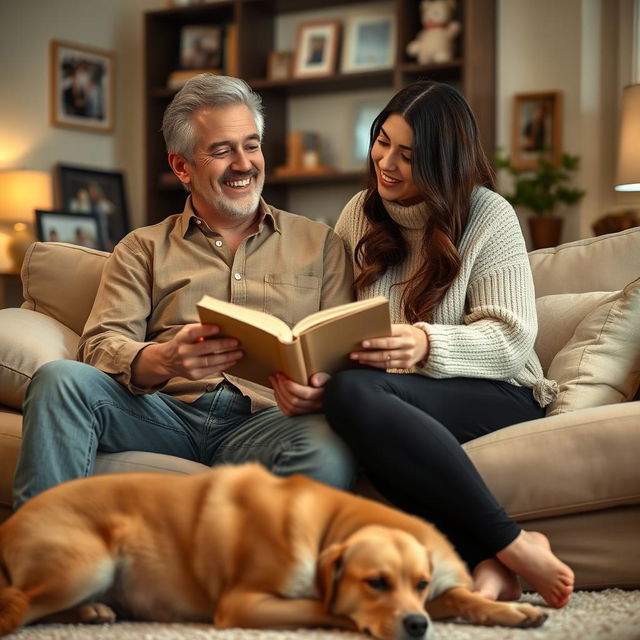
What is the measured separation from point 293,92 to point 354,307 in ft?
12.3

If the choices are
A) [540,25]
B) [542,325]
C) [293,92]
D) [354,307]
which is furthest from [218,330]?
[293,92]

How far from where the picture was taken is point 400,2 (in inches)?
184

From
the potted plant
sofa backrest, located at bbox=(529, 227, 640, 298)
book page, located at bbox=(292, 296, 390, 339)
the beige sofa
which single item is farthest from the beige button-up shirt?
the potted plant

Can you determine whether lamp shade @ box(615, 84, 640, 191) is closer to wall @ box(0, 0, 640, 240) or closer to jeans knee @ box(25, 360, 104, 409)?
wall @ box(0, 0, 640, 240)

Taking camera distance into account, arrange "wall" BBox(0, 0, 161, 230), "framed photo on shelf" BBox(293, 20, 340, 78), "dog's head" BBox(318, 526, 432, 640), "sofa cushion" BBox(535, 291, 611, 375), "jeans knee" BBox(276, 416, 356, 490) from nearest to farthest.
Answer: "dog's head" BBox(318, 526, 432, 640) → "jeans knee" BBox(276, 416, 356, 490) → "sofa cushion" BBox(535, 291, 611, 375) → "framed photo on shelf" BBox(293, 20, 340, 78) → "wall" BBox(0, 0, 161, 230)

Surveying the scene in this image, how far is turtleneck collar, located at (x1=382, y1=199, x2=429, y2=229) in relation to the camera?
2.16 meters

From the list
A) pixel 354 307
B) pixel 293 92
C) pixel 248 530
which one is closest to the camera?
pixel 248 530

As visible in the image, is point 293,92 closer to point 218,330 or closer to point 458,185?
point 458,185

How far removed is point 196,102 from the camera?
227 centimetres

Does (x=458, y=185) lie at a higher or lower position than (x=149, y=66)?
lower

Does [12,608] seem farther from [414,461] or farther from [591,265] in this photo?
[591,265]

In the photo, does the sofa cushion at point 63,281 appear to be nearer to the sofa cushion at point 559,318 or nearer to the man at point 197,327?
the man at point 197,327

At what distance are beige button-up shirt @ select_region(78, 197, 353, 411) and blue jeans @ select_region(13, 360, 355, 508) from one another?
7cm

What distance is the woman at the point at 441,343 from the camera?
166 centimetres
